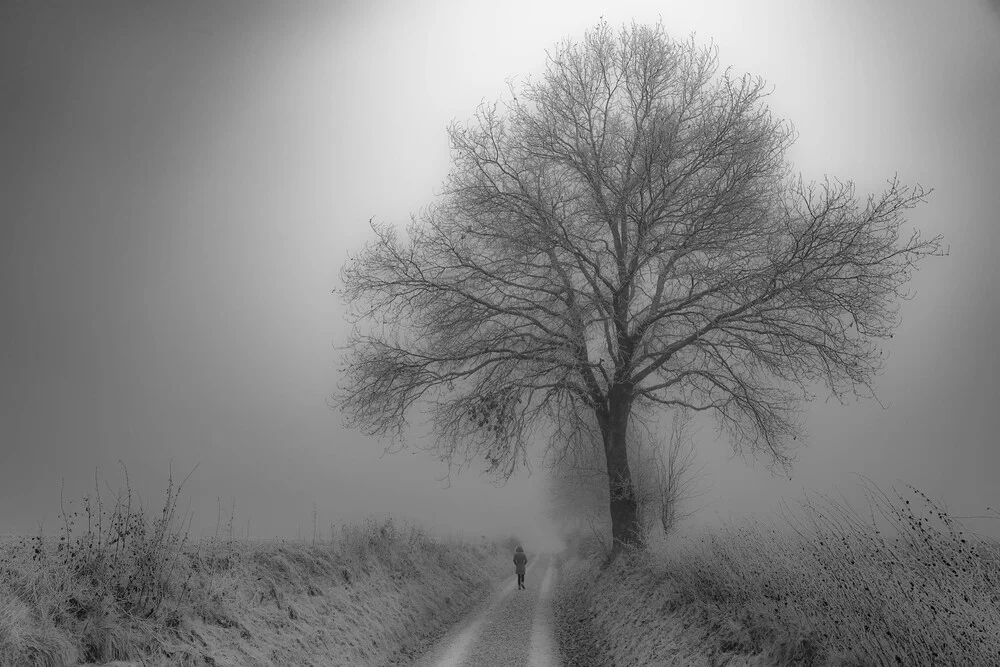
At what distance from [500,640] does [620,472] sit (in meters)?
4.52

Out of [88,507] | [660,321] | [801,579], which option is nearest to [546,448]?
[660,321]

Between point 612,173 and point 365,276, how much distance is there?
20.3ft

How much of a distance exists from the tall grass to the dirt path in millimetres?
3158

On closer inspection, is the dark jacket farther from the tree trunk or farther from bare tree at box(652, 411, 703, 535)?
the tree trunk

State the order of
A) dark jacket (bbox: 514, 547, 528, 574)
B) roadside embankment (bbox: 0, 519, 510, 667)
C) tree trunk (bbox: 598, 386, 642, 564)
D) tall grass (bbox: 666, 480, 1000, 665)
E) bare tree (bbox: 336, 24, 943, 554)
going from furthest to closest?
dark jacket (bbox: 514, 547, 528, 574)
tree trunk (bbox: 598, 386, 642, 564)
bare tree (bbox: 336, 24, 943, 554)
roadside embankment (bbox: 0, 519, 510, 667)
tall grass (bbox: 666, 480, 1000, 665)

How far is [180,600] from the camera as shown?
5.73 metres

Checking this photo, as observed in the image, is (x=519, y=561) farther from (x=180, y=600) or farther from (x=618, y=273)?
(x=180, y=600)

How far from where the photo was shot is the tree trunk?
1180 cm

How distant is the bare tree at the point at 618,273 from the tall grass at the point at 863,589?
500 cm

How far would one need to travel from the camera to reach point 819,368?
415 inches

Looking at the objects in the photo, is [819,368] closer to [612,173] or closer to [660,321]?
[660,321]

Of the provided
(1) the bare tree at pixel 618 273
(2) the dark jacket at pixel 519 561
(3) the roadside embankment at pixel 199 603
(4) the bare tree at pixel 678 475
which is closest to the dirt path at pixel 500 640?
(3) the roadside embankment at pixel 199 603

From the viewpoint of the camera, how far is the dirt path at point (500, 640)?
26.4ft

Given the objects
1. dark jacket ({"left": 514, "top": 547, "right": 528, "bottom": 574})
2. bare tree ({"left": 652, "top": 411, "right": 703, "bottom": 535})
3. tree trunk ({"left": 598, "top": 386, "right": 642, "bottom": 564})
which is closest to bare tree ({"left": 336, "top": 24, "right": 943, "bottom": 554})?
tree trunk ({"left": 598, "top": 386, "right": 642, "bottom": 564})
